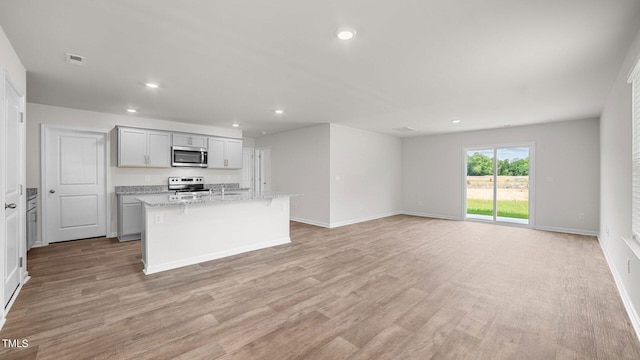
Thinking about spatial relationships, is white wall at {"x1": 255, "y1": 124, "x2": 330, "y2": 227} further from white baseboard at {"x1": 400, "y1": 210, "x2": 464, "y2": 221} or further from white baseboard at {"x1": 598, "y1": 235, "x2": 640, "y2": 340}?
white baseboard at {"x1": 598, "y1": 235, "x2": 640, "y2": 340}

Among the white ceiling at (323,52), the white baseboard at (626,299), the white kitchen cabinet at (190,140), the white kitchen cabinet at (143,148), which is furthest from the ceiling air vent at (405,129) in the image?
the white kitchen cabinet at (143,148)

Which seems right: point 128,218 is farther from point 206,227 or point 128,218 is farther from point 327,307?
point 327,307

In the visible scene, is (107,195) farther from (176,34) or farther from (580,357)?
(580,357)

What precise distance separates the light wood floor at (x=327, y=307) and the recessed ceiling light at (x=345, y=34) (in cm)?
239

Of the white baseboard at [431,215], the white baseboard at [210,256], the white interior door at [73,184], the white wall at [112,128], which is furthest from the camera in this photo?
the white baseboard at [431,215]

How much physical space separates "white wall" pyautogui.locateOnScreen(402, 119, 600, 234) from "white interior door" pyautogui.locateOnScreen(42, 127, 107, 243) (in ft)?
26.1

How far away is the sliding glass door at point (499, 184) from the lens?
6500mm

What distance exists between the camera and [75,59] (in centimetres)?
281

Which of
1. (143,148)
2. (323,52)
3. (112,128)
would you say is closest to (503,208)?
(323,52)

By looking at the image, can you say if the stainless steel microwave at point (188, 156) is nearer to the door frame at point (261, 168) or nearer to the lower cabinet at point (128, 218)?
the lower cabinet at point (128, 218)

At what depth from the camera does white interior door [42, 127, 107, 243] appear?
479 cm

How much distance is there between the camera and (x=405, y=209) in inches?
338

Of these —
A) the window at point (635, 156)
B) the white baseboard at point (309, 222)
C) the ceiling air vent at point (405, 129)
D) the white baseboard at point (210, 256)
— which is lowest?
the white baseboard at point (210, 256)

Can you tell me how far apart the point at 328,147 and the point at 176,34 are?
4.21m
